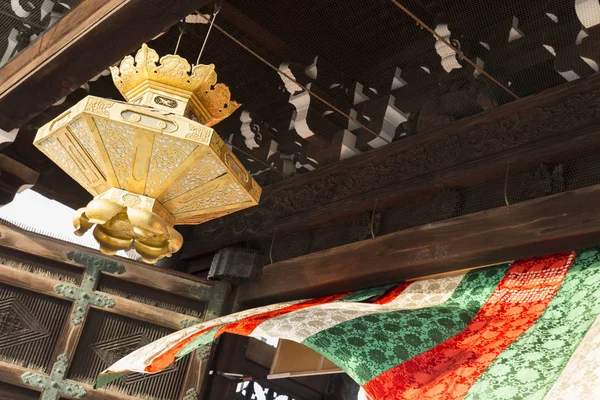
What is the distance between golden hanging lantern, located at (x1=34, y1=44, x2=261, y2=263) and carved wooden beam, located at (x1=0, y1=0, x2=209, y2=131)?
0.15 meters

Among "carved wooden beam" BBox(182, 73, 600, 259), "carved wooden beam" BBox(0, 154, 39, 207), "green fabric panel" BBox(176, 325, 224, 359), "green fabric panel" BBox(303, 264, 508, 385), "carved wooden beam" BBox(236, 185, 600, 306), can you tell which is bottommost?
A: "green fabric panel" BBox(176, 325, 224, 359)

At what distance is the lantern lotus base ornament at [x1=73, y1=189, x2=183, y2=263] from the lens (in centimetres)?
293

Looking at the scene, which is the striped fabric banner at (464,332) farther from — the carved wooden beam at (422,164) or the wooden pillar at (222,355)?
the wooden pillar at (222,355)

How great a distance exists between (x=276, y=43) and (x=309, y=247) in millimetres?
1410

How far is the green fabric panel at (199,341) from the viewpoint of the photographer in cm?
401

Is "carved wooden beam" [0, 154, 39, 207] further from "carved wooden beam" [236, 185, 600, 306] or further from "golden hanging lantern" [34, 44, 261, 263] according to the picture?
"golden hanging lantern" [34, 44, 261, 263]

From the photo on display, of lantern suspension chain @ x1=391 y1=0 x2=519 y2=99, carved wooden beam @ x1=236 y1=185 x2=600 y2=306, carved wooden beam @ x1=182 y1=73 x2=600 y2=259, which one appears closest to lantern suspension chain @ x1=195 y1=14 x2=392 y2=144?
carved wooden beam @ x1=182 y1=73 x2=600 y2=259

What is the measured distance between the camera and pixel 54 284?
4852 mm

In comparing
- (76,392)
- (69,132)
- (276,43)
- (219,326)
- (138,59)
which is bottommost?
(76,392)

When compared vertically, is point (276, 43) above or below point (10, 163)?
above

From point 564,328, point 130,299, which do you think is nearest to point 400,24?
point 564,328

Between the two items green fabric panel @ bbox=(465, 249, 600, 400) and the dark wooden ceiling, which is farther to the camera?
the dark wooden ceiling

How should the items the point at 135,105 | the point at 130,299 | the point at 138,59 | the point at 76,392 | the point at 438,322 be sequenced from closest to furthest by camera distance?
the point at 135,105, the point at 138,59, the point at 438,322, the point at 76,392, the point at 130,299

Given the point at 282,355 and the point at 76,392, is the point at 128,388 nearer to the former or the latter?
the point at 76,392
